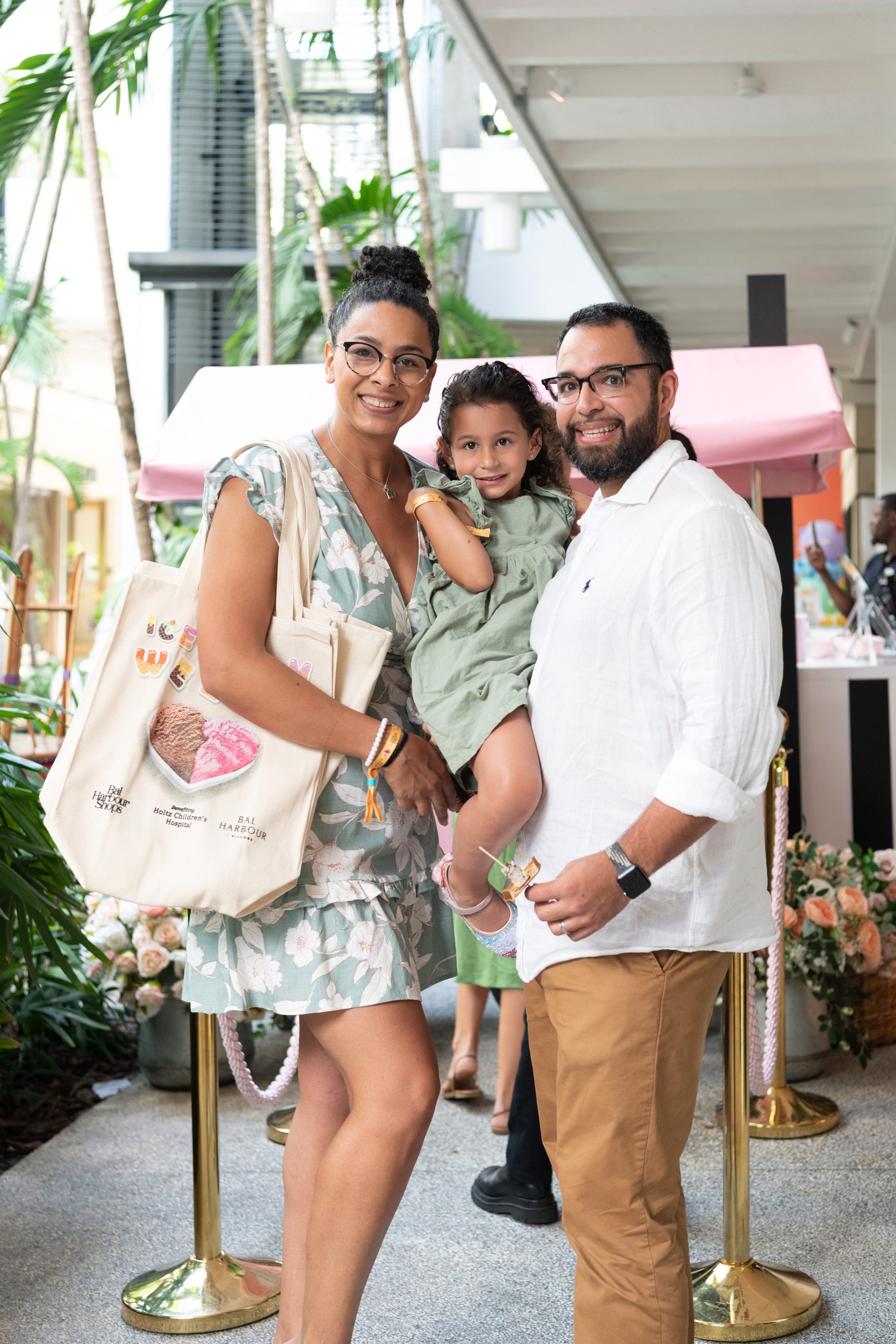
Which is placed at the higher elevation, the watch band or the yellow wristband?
the yellow wristband

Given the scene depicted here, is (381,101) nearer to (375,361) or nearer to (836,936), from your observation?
(836,936)

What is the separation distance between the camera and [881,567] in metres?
7.82

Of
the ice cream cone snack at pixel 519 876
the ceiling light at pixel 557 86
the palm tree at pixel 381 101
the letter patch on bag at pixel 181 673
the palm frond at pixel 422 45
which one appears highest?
the palm frond at pixel 422 45

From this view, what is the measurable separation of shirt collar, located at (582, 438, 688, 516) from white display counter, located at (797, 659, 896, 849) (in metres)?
3.55

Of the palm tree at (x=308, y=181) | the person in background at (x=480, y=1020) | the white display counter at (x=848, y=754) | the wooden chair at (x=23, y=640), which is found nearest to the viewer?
the person in background at (x=480, y=1020)

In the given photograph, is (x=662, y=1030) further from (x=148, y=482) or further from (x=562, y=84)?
(x=562, y=84)

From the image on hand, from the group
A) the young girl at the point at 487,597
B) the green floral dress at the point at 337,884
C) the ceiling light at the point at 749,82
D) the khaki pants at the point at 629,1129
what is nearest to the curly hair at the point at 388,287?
the young girl at the point at 487,597

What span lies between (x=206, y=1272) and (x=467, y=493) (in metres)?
1.68

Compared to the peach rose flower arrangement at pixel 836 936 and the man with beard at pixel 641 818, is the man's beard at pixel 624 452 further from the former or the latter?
the peach rose flower arrangement at pixel 836 936

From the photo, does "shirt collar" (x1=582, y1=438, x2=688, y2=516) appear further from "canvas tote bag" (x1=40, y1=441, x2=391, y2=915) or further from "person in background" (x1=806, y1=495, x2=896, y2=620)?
"person in background" (x1=806, y1=495, x2=896, y2=620)

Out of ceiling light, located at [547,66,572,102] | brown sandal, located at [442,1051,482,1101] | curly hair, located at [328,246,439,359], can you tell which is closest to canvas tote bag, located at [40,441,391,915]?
curly hair, located at [328,246,439,359]

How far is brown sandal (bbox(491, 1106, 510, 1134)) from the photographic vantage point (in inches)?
141

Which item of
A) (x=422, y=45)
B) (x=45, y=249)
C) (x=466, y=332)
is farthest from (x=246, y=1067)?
(x=422, y=45)

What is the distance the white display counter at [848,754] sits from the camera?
5.26 meters
